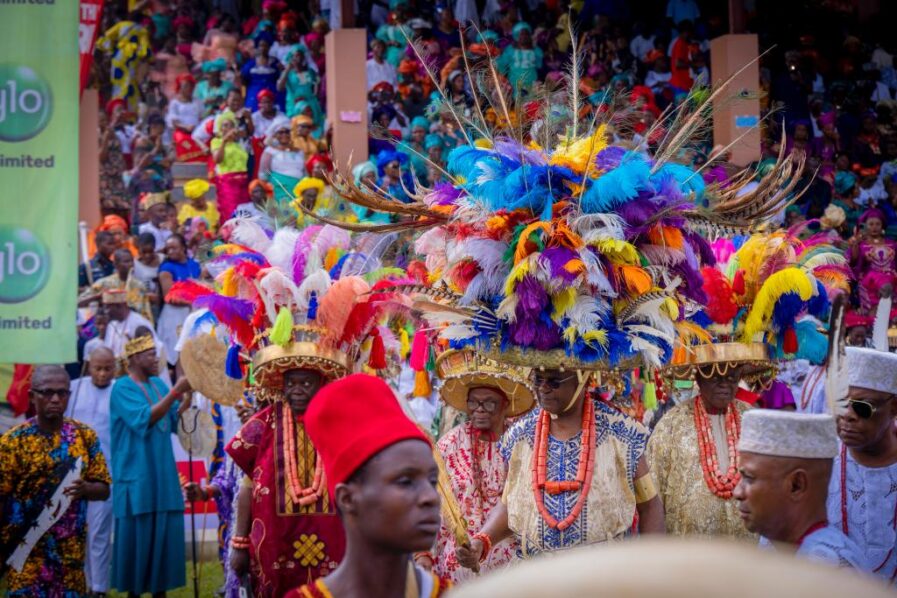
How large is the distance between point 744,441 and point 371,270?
378 centimetres

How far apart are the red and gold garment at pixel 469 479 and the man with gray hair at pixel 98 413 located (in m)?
4.10

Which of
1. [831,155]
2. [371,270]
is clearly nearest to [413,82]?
[831,155]

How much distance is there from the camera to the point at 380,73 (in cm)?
1859

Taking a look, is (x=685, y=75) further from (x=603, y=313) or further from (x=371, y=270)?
(x=603, y=313)

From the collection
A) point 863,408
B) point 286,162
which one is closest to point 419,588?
point 863,408

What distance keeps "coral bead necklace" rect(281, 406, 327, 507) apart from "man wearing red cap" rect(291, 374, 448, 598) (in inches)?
136

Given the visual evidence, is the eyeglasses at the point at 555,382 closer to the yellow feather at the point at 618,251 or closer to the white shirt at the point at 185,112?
the yellow feather at the point at 618,251

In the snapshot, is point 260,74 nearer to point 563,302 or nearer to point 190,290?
point 190,290

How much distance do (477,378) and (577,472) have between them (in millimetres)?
→ 1734

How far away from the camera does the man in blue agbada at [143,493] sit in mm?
10531

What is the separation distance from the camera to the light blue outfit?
5.96 meters

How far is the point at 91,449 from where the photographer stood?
9.62m

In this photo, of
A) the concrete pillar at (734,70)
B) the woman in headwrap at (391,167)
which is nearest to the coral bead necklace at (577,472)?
the concrete pillar at (734,70)

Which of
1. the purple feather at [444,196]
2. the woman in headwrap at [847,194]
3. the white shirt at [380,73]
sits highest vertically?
the white shirt at [380,73]
